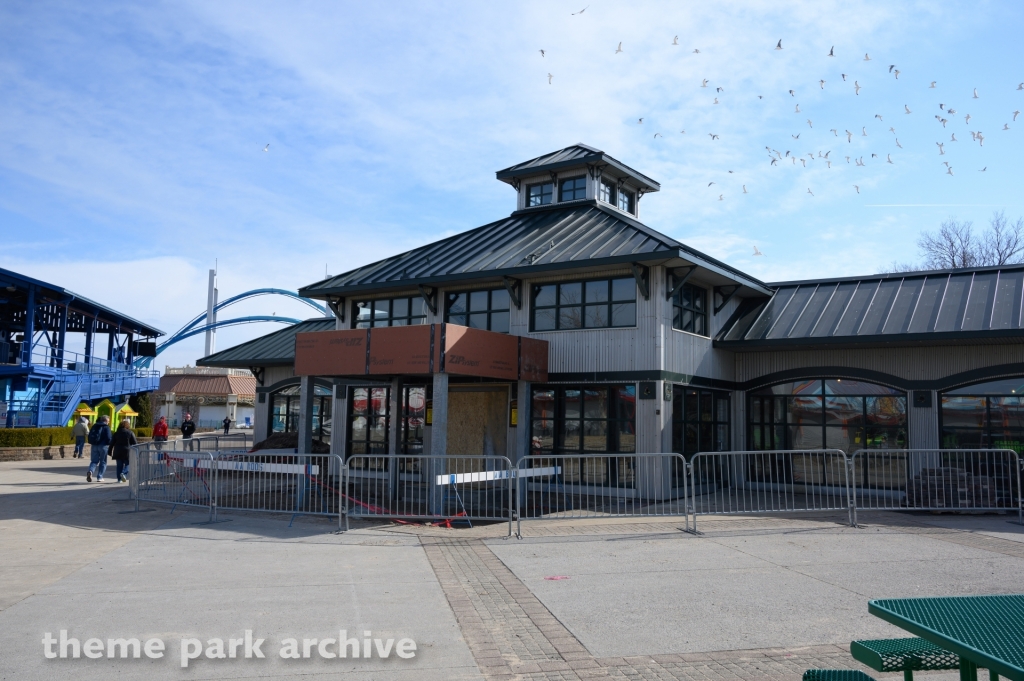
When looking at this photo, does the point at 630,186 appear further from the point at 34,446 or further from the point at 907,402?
the point at 34,446

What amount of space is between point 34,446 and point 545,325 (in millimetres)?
20759

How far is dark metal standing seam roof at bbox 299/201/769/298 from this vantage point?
1661 cm

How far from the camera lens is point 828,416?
59.9 ft

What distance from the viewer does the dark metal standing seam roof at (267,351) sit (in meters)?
26.3

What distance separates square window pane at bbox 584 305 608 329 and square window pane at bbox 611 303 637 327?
0.67 feet

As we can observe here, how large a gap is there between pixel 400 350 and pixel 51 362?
97.2ft

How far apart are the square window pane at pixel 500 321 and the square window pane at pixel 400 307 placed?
2.71 m

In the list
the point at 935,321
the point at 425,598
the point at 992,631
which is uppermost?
the point at 935,321

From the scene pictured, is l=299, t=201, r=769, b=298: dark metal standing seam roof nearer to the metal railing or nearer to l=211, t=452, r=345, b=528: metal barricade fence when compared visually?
l=211, t=452, r=345, b=528: metal barricade fence

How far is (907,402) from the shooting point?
1722 cm

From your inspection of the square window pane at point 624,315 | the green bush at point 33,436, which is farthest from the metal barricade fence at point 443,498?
the green bush at point 33,436

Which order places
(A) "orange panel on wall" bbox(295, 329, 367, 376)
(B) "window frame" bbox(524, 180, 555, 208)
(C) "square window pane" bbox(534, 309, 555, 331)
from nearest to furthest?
(A) "orange panel on wall" bbox(295, 329, 367, 376) → (C) "square window pane" bbox(534, 309, 555, 331) → (B) "window frame" bbox(524, 180, 555, 208)

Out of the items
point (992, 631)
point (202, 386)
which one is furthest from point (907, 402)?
point (202, 386)

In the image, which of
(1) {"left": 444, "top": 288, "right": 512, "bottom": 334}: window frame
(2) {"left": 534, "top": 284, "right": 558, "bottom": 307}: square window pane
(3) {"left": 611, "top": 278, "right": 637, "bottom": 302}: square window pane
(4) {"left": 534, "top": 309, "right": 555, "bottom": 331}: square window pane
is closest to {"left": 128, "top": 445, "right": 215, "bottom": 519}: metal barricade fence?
(1) {"left": 444, "top": 288, "right": 512, "bottom": 334}: window frame
